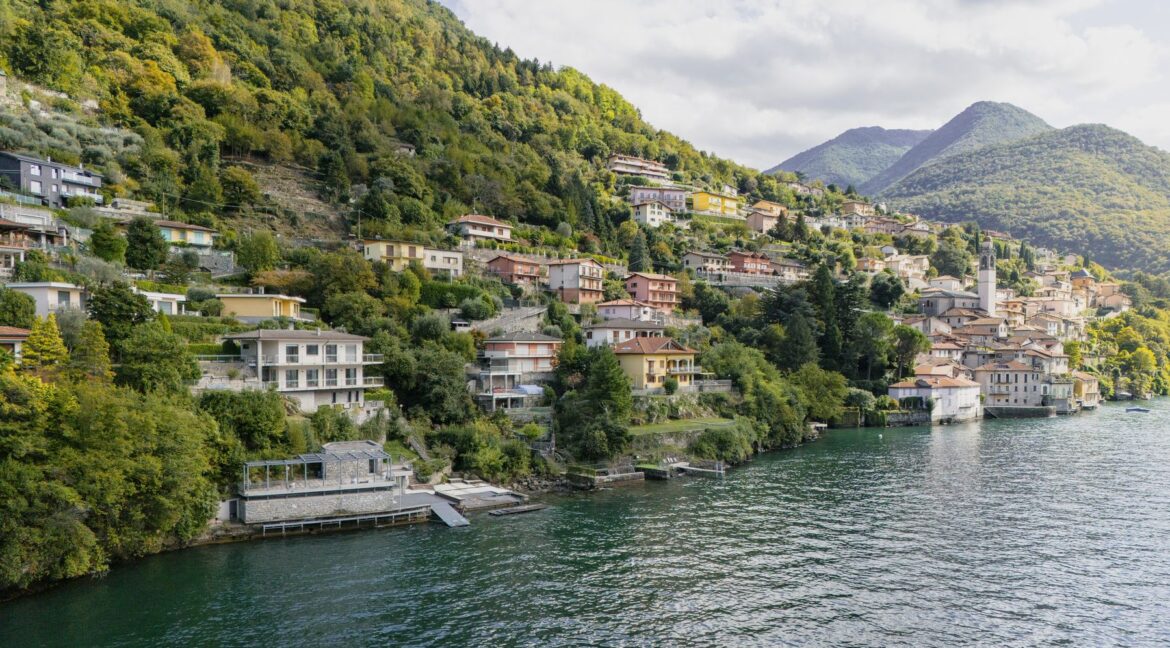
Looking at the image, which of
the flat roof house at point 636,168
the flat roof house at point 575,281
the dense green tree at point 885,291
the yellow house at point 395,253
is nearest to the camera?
the yellow house at point 395,253

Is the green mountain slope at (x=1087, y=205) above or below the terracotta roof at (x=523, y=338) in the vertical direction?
above

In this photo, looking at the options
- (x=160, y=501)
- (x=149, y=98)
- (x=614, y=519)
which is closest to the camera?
(x=160, y=501)

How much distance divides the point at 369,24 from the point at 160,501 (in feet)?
338

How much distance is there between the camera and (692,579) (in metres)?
23.9

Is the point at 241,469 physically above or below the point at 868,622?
above

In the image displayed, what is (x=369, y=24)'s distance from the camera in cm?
11050

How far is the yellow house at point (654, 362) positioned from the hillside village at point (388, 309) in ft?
0.81

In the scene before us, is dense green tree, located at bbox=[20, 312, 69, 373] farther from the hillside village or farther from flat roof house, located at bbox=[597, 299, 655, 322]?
flat roof house, located at bbox=[597, 299, 655, 322]

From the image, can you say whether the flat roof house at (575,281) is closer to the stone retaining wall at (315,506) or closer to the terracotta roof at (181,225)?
the terracotta roof at (181,225)

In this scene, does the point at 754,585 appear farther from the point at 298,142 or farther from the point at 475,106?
the point at 475,106

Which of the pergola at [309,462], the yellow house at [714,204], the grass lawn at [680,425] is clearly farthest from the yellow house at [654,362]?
the yellow house at [714,204]

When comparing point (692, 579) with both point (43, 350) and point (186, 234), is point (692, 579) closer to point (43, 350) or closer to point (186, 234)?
point (43, 350)

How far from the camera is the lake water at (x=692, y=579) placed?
64.8ft

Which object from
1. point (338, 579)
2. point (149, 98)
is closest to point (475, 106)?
point (149, 98)
